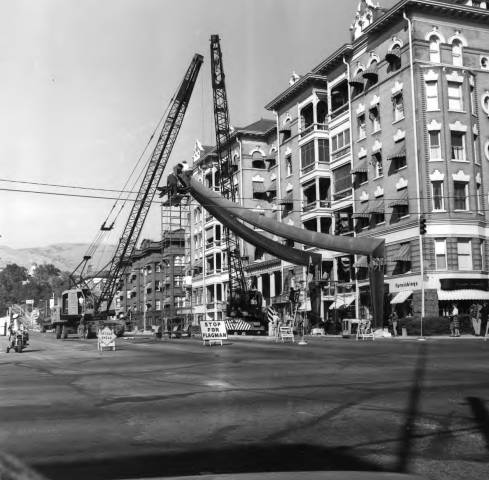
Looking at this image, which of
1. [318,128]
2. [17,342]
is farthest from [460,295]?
[17,342]

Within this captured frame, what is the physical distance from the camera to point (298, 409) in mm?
10094

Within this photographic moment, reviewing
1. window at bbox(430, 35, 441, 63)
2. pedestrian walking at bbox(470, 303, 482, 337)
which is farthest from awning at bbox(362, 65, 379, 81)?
pedestrian walking at bbox(470, 303, 482, 337)

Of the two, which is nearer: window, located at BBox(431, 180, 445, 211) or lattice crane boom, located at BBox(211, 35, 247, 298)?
window, located at BBox(431, 180, 445, 211)

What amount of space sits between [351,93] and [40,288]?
150892 millimetres

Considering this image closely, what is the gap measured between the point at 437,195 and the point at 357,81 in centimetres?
1402

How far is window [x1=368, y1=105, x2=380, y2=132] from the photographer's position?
5269 cm

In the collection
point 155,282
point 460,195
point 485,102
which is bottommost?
point 155,282

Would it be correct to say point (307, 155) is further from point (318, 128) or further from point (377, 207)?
point (377, 207)

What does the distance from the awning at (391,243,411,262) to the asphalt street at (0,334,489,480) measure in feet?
98.5

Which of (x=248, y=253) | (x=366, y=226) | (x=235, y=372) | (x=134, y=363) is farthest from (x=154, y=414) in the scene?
(x=248, y=253)

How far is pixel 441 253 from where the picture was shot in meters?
45.7

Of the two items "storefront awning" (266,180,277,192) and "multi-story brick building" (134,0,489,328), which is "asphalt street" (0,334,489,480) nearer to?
"multi-story brick building" (134,0,489,328)

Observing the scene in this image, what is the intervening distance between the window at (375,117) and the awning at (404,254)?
1088cm

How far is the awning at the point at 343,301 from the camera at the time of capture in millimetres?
54731
